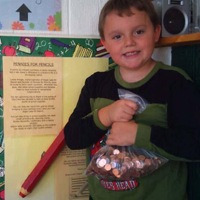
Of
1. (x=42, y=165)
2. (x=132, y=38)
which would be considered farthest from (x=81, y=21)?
(x=42, y=165)

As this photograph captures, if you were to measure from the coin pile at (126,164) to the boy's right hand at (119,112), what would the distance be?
0.09 m

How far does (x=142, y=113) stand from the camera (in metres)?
0.88

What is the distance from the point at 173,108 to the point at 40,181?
0.59 metres

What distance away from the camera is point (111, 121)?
2.83 ft

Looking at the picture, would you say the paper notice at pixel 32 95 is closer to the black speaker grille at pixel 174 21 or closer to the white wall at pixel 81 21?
the white wall at pixel 81 21

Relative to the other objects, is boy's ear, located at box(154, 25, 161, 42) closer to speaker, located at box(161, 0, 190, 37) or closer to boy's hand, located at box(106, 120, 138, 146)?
speaker, located at box(161, 0, 190, 37)

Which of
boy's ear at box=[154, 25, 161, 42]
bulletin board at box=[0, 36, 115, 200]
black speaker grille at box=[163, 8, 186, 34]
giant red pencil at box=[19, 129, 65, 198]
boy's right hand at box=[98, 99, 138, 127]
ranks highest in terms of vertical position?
black speaker grille at box=[163, 8, 186, 34]

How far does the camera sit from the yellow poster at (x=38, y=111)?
102cm

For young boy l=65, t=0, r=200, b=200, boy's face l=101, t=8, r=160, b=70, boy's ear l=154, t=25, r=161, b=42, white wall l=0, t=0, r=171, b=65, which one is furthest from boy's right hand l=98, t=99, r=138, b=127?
white wall l=0, t=0, r=171, b=65

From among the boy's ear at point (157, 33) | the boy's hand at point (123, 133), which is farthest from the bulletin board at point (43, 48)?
the boy's hand at point (123, 133)

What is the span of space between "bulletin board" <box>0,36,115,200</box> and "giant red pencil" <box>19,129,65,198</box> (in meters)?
0.09

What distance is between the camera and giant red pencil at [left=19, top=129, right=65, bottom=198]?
1.01m

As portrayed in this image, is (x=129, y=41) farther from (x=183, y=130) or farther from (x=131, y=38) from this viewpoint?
(x=183, y=130)

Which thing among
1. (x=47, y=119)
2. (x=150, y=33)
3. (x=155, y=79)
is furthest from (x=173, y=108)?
(x=47, y=119)
